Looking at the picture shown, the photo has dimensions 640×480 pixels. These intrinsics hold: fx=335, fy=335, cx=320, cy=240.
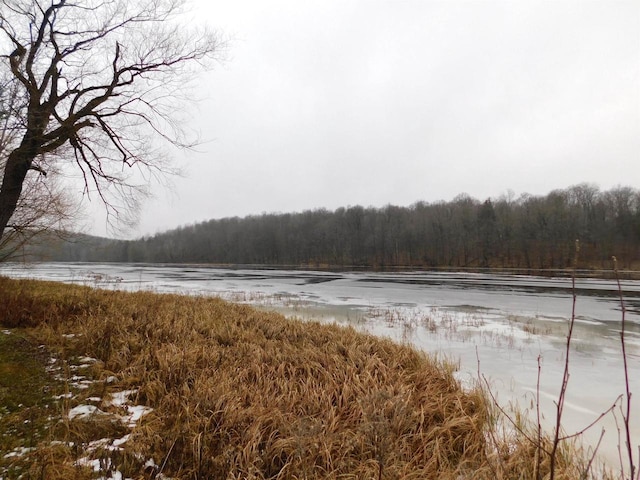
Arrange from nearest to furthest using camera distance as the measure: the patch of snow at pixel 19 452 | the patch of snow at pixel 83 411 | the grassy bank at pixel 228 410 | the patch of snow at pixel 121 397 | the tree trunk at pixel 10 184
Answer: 1. the patch of snow at pixel 19 452
2. the grassy bank at pixel 228 410
3. the patch of snow at pixel 83 411
4. the patch of snow at pixel 121 397
5. the tree trunk at pixel 10 184

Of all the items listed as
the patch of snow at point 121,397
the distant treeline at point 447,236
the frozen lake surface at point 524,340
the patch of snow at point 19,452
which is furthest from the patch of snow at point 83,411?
the distant treeline at point 447,236

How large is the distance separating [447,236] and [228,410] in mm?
80063

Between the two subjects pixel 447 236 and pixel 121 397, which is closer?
pixel 121 397

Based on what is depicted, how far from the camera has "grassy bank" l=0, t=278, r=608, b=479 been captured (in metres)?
3.21

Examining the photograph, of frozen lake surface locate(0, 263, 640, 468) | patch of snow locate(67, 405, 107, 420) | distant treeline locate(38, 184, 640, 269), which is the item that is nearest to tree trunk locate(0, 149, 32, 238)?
patch of snow locate(67, 405, 107, 420)

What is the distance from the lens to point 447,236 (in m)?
77.9

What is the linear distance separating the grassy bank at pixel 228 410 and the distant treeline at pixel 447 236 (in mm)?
65025

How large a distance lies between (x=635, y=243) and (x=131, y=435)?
247ft

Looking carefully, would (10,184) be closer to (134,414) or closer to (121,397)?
(121,397)

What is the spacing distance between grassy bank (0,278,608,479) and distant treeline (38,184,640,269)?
65025 millimetres

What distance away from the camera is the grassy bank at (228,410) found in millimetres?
3215

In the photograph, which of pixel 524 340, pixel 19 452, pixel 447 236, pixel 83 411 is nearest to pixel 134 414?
pixel 83 411

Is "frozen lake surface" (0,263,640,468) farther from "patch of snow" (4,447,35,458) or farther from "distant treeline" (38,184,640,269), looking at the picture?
"distant treeline" (38,184,640,269)

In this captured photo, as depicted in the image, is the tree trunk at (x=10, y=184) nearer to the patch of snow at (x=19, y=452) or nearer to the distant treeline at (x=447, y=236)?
the patch of snow at (x=19, y=452)
